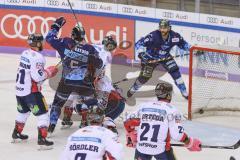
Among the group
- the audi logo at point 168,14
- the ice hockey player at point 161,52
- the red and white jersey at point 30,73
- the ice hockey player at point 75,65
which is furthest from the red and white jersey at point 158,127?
the audi logo at point 168,14

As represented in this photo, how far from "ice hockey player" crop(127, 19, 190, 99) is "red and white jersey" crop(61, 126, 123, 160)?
492 cm

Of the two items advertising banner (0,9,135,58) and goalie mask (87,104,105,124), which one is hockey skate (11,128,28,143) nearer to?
goalie mask (87,104,105,124)

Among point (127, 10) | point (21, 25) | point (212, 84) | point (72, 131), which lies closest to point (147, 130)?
point (72, 131)

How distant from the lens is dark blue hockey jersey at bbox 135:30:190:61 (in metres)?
9.38

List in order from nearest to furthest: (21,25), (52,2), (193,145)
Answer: (193,145) → (52,2) → (21,25)

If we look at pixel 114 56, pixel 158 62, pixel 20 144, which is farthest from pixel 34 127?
pixel 114 56

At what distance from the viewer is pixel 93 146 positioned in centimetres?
444

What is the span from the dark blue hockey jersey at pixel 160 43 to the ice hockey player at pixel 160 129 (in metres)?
4.10

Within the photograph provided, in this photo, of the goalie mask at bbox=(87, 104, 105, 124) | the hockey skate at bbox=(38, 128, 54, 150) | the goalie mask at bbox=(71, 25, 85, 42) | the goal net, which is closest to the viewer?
the goalie mask at bbox=(87, 104, 105, 124)

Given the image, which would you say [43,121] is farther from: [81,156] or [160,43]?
[81,156]

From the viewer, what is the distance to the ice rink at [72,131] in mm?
7246

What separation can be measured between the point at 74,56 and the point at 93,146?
10.7 feet

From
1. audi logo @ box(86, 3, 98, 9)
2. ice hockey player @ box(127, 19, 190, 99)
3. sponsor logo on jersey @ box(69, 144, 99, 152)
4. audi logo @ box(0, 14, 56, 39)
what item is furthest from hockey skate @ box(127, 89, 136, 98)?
sponsor logo on jersey @ box(69, 144, 99, 152)

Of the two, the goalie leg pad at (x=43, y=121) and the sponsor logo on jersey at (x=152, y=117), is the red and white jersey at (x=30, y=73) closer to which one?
the goalie leg pad at (x=43, y=121)
